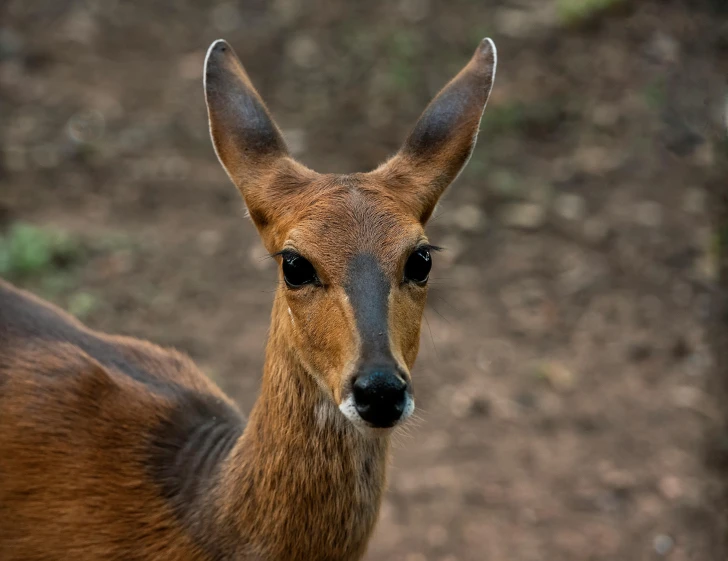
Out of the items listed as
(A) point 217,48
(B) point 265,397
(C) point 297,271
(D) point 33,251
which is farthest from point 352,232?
(D) point 33,251

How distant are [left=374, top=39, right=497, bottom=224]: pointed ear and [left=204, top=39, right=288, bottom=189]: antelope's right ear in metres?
0.50

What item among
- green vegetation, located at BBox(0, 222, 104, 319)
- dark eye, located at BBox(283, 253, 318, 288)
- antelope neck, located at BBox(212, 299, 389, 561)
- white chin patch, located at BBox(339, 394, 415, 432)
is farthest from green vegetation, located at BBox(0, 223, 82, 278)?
white chin patch, located at BBox(339, 394, 415, 432)

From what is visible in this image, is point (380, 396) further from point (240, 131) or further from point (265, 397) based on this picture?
point (240, 131)

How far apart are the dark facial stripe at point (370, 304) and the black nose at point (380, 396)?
0.21 ft

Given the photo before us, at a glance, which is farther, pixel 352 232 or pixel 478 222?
pixel 478 222

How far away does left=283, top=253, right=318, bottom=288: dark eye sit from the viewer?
3652 millimetres

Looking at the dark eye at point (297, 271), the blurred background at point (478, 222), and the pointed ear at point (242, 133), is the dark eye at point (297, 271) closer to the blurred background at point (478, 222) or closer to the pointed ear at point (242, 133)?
the pointed ear at point (242, 133)

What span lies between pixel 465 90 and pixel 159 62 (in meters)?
6.94

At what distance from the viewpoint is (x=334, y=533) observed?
3.82 metres

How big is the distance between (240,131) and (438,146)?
33.8 inches

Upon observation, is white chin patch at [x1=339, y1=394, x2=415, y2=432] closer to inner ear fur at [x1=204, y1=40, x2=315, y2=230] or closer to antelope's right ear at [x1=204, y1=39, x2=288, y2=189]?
inner ear fur at [x1=204, y1=40, x2=315, y2=230]

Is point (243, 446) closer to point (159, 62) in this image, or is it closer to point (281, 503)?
point (281, 503)

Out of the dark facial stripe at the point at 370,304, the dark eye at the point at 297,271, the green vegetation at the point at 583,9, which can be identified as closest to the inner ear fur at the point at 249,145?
the dark eye at the point at 297,271

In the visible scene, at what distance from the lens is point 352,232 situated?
365 centimetres
